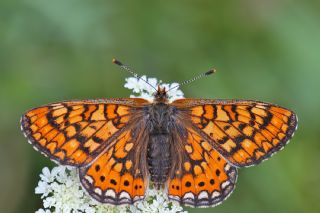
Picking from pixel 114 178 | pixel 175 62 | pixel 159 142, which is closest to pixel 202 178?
pixel 159 142

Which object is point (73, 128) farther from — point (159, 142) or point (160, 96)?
point (160, 96)

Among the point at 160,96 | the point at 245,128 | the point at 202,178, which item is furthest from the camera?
the point at 160,96

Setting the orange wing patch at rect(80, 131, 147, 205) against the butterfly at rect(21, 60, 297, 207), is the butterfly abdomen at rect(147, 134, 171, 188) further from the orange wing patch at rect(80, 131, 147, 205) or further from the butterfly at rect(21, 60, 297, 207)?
the orange wing patch at rect(80, 131, 147, 205)

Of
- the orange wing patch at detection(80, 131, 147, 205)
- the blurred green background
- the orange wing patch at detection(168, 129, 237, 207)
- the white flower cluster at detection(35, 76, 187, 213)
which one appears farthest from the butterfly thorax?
the blurred green background

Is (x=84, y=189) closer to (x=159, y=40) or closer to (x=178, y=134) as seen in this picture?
(x=178, y=134)

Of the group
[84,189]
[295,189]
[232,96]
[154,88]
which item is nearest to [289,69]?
[232,96]

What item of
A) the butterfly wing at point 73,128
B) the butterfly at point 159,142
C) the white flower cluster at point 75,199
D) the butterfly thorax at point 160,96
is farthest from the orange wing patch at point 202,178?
the butterfly wing at point 73,128
